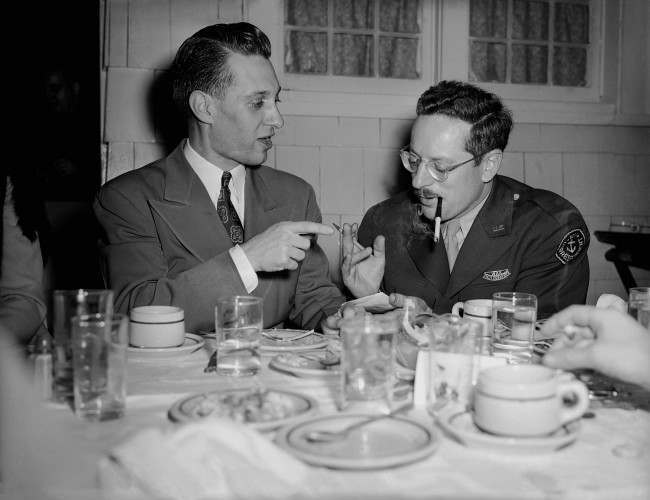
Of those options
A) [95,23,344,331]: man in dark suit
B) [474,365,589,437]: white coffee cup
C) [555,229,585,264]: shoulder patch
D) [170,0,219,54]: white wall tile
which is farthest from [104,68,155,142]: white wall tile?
[474,365,589,437]: white coffee cup

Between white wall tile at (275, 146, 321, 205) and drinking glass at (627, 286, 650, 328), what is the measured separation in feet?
7.03

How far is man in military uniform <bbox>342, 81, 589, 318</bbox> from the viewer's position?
278 cm

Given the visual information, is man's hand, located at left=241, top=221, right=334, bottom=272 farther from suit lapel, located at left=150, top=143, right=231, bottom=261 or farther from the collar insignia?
the collar insignia

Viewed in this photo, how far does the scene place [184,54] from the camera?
9.29 ft

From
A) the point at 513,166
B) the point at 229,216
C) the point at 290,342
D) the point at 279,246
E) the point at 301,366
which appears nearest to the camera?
the point at 301,366

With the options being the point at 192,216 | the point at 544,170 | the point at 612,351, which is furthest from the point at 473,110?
the point at 612,351

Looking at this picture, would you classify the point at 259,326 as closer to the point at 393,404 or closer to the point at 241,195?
the point at 393,404

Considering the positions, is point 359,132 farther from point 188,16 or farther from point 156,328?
point 156,328

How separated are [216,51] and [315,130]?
1.04 metres

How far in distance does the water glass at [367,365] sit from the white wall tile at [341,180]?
8.11 ft

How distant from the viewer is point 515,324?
5.79ft

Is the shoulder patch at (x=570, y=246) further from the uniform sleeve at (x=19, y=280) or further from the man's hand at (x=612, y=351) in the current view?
the uniform sleeve at (x=19, y=280)

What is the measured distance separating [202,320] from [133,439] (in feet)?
4.22

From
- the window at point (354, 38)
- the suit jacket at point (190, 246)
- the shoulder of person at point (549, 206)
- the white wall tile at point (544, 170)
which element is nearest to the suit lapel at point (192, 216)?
the suit jacket at point (190, 246)
